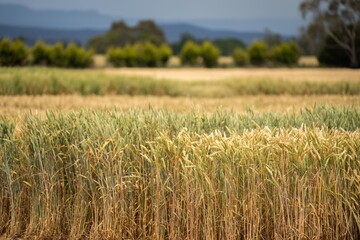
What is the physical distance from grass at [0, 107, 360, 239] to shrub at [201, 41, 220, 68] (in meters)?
46.9

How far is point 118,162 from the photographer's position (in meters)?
5.92

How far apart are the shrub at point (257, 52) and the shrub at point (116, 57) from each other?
13.5 metres

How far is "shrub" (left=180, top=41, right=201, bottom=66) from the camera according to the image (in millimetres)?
53344

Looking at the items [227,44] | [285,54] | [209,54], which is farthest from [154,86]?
[227,44]

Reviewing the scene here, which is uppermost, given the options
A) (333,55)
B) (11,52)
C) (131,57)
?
(11,52)

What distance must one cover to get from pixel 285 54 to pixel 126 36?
3148 centimetres

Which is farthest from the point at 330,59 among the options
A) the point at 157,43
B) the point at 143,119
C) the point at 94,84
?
the point at 143,119

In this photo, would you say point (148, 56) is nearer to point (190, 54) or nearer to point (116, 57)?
point (116, 57)

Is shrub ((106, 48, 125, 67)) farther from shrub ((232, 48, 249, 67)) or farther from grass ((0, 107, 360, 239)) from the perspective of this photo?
grass ((0, 107, 360, 239))

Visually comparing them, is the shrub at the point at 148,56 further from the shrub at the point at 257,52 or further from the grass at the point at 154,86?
the grass at the point at 154,86

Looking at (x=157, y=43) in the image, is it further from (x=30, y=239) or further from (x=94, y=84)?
(x=30, y=239)

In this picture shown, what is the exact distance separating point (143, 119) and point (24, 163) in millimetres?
1637

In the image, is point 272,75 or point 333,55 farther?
point 333,55

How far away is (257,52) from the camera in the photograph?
53094 millimetres
